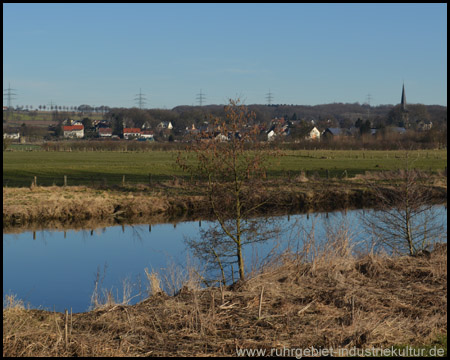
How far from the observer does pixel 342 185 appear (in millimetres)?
43844

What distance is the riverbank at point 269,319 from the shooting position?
8.55 meters

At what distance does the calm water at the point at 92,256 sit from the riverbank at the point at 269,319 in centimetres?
426

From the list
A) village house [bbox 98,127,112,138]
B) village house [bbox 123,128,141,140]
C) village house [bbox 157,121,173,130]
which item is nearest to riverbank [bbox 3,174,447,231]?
village house [bbox 123,128,141,140]

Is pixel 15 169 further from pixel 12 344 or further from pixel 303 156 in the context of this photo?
pixel 12 344

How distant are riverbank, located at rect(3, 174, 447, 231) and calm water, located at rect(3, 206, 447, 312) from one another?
2393 mm

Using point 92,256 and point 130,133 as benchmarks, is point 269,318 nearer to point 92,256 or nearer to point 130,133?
point 92,256

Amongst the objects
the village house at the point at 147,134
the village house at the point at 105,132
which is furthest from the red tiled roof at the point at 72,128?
the village house at the point at 147,134

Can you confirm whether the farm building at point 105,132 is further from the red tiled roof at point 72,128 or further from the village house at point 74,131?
the red tiled roof at point 72,128

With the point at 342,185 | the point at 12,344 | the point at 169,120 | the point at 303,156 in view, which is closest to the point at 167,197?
the point at 342,185

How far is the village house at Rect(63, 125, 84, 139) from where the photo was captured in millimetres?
145000

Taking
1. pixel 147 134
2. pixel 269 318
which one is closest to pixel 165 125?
pixel 147 134

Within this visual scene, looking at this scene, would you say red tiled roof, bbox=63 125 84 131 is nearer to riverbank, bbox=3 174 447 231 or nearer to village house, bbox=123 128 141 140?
village house, bbox=123 128 141 140

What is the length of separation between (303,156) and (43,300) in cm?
5874

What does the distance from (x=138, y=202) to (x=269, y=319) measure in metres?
26.7
